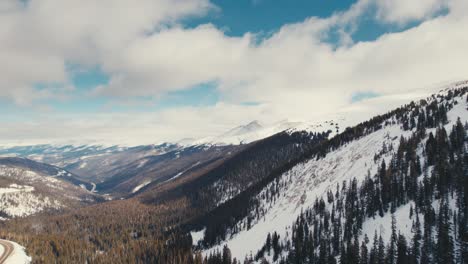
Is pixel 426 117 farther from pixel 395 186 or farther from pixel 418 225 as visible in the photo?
pixel 418 225

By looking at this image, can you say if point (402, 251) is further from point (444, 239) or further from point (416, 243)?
point (444, 239)

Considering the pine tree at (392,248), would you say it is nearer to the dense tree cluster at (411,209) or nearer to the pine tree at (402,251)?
the dense tree cluster at (411,209)

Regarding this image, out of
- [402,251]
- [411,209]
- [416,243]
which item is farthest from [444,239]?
[411,209]

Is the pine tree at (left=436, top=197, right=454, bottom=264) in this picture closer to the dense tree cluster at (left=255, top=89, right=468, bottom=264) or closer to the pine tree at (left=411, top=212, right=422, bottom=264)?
the dense tree cluster at (left=255, top=89, right=468, bottom=264)

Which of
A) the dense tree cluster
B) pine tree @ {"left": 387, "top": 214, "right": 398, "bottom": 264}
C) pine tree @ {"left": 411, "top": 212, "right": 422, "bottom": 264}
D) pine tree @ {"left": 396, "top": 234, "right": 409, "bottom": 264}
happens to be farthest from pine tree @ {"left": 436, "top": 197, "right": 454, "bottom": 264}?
pine tree @ {"left": 387, "top": 214, "right": 398, "bottom": 264}

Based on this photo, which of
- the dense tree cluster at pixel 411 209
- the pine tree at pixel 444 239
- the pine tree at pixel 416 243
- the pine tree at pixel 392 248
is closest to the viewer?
the pine tree at pixel 444 239

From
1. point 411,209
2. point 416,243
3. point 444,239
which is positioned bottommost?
point 416,243

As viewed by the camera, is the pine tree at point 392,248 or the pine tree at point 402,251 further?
the pine tree at point 392,248

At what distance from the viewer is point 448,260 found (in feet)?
315

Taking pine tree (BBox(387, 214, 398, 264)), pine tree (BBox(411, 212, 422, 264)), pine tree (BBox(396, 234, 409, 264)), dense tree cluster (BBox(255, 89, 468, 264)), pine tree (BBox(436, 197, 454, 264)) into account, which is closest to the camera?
pine tree (BBox(436, 197, 454, 264))

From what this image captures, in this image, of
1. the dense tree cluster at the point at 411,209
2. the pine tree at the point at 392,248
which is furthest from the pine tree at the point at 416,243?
the pine tree at the point at 392,248

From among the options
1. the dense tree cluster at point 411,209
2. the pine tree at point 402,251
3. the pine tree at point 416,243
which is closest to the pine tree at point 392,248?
the dense tree cluster at point 411,209

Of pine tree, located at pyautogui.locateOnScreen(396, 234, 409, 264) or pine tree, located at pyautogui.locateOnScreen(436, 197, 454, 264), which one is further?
pine tree, located at pyautogui.locateOnScreen(396, 234, 409, 264)

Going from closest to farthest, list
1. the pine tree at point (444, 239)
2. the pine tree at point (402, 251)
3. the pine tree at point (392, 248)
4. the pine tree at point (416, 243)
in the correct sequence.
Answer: the pine tree at point (444, 239)
the pine tree at point (416, 243)
the pine tree at point (402, 251)
the pine tree at point (392, 248)
